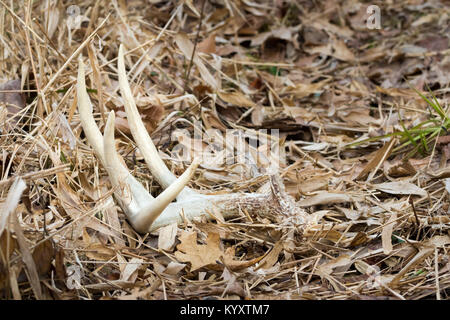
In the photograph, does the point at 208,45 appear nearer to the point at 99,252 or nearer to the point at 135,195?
the point at 135,195

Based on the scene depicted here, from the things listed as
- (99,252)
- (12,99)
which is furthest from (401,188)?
(12,99)

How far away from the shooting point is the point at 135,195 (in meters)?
1.46

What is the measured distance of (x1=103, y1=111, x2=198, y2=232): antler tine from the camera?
1330 millimetres

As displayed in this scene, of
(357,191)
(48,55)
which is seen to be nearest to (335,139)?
(357,191)

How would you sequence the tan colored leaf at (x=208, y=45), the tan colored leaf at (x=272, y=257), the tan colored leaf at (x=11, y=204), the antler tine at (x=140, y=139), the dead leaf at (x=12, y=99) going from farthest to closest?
the tan colored leaf at (x=208, y=45), the dead leaf at (x=12, y=99), the antler tine at (x=140, y=139), the tan colored leaf at (x=272, y=257), the tan colored leaf at (x=11, y=204)

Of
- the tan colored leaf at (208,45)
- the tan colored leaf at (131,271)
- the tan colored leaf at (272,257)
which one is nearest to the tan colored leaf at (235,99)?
the tan colored leaf at (208,45)

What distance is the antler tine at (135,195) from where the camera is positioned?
52.4 inches

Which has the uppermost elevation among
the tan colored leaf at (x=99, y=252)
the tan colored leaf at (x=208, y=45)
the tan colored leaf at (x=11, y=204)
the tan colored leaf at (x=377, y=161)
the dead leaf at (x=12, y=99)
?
the tan colored leaf at (x=208, y=45)

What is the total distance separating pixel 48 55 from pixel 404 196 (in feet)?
4.64

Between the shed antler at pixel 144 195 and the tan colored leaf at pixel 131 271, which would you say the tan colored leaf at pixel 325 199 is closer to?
the shed antler at pixel 144 195

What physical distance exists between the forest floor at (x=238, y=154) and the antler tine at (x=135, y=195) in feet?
0.19

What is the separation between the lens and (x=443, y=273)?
132 centimetres

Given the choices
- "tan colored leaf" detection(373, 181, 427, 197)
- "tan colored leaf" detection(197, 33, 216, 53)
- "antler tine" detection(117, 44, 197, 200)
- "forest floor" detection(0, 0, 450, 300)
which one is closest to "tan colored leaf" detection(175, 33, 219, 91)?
"forest floor" detection(0, 0, 450, 300)

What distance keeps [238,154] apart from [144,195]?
51 centimetres
